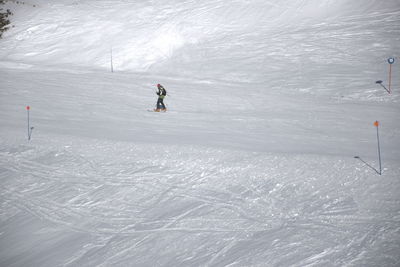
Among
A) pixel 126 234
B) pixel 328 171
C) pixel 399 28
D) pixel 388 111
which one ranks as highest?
pixel 399 28

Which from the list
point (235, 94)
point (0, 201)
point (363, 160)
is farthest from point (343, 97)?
point (0, 201)

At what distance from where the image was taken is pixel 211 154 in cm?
1178

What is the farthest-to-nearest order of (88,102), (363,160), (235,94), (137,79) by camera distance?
(137,79)
(235,94)
(88,102)
(363,160)

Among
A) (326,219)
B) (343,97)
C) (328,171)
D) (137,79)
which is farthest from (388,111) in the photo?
(137,79)

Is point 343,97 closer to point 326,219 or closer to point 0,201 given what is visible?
point 326,219

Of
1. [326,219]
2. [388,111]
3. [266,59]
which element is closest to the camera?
[326,219]

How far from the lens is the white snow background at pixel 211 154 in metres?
8.02

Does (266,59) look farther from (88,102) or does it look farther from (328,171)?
(328,171)

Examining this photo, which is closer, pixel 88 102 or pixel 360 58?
pixel 88 102

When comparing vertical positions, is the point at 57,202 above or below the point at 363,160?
below

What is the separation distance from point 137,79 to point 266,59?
882 centimetres

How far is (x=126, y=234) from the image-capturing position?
8.50 m

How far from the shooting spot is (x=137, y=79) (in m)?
23.9

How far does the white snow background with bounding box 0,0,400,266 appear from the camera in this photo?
8.02 meters
